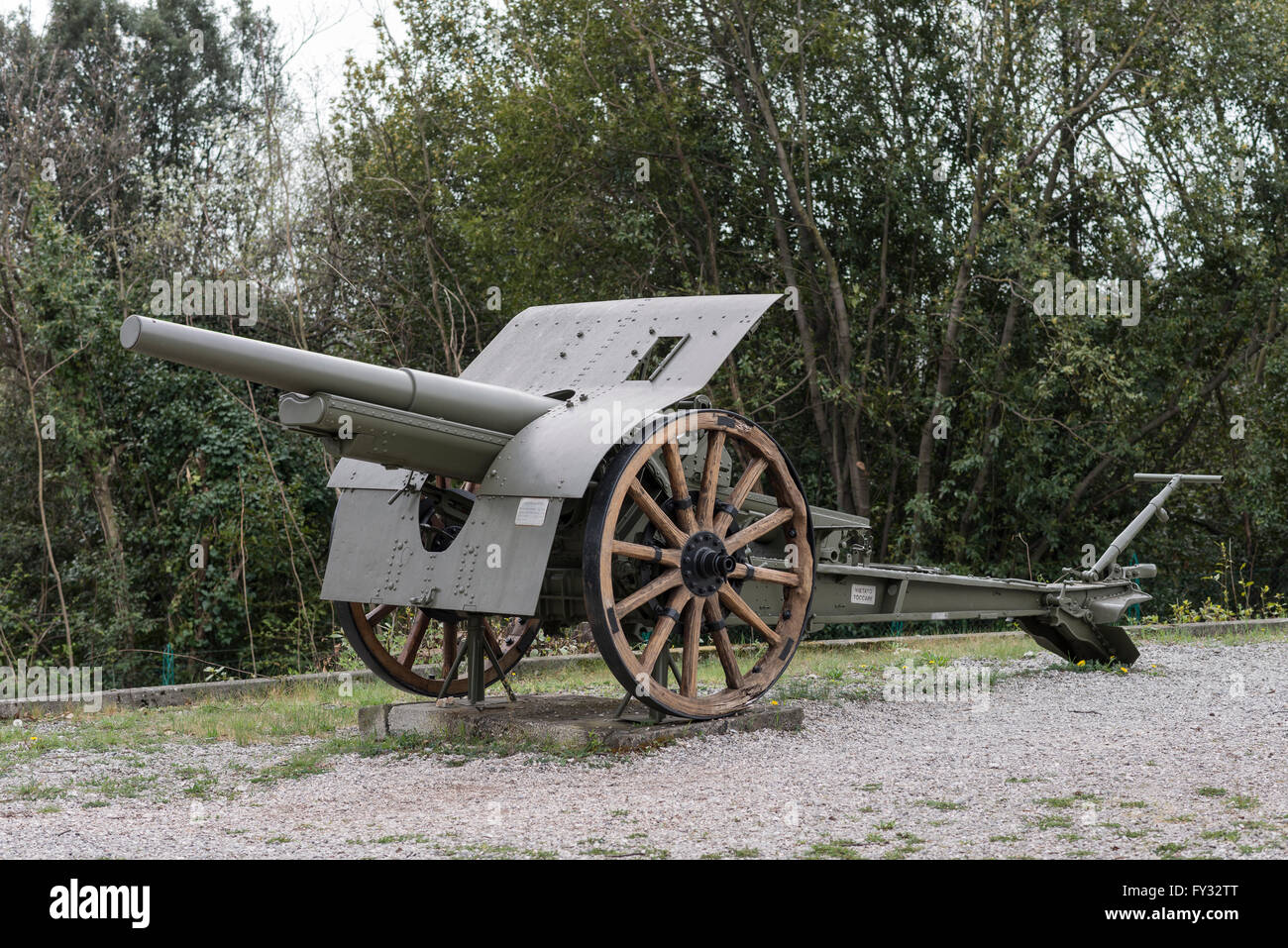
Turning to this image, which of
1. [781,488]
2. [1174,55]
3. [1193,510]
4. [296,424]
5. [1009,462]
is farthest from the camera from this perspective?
[1193,510]

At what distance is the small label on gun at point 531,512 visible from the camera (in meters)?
6.68

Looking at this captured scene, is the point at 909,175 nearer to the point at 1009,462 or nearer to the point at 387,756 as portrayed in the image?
the point at 1009,462

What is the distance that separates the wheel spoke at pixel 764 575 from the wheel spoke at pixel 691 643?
11.3 inches

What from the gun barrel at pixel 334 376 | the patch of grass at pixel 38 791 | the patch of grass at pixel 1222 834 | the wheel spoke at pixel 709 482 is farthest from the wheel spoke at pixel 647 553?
the patch of grass at pixel 1222 834

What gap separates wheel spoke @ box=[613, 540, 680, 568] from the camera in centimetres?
684

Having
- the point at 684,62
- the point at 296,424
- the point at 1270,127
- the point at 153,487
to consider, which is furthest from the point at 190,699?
the point at 1270,127

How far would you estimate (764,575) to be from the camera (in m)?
7.59

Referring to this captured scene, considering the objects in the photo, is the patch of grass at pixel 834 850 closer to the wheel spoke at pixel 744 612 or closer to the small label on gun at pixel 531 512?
the small label on gun at pixel 531 512

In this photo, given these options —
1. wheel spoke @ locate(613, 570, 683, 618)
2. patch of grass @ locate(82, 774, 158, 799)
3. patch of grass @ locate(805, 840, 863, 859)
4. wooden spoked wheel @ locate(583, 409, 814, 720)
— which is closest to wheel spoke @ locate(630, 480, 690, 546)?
wooden spoked wheel @ locate(583, 409, 814, 720)

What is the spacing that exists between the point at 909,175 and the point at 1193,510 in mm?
5187

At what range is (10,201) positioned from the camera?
16156mm

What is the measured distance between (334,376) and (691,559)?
202cm

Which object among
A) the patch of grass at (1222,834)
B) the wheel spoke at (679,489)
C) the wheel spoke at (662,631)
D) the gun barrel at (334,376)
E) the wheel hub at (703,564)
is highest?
the gun barrel at (334,376)

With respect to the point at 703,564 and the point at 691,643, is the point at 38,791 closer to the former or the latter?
the point at 691,643
